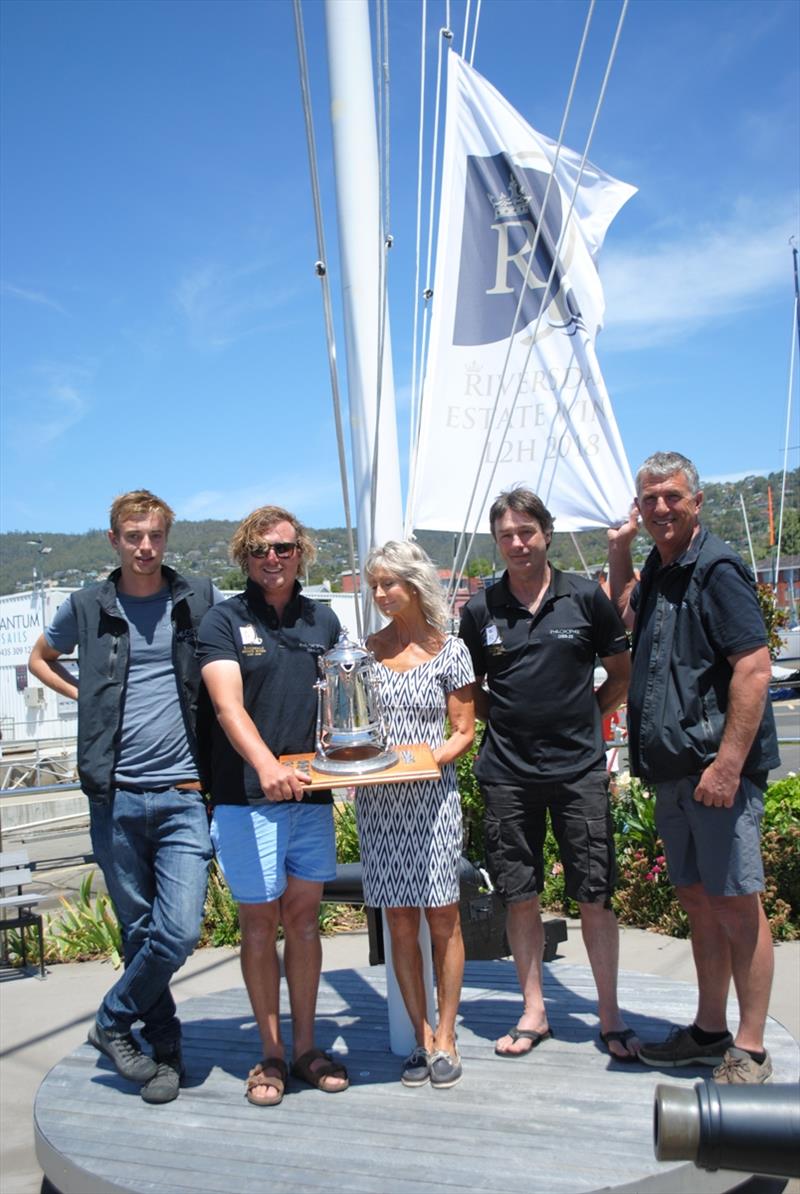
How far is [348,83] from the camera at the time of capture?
4.52 m

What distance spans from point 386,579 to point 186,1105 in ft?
6.12

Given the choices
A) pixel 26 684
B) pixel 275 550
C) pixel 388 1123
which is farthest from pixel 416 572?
pixel 26 684

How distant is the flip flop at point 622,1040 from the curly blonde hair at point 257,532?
199 cm

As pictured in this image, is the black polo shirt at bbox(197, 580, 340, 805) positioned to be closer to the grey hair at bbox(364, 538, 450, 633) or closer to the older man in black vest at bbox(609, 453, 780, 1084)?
the grey hair at bbox(364, 538, 450, 633)

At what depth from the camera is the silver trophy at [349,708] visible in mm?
3328

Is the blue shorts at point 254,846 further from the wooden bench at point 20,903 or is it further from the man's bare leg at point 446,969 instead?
the wooden bench at point 20,903

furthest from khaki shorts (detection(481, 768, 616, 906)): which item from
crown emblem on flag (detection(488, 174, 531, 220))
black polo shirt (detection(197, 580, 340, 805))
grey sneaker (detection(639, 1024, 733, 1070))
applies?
crown emblem on flag (detection(488, 174, 531, 220))

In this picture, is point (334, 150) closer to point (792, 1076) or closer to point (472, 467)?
point (472, 467)

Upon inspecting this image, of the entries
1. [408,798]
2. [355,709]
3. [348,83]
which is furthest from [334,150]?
[408,798]

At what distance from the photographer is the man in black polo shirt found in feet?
11.3

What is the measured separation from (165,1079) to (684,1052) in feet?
5.73

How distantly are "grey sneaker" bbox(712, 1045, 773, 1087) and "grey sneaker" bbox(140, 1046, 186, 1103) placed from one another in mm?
1777

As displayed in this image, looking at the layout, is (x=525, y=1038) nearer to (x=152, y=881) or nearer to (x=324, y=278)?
(x=152, y=881)

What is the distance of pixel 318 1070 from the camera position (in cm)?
338
